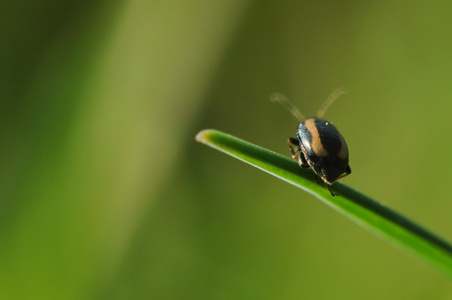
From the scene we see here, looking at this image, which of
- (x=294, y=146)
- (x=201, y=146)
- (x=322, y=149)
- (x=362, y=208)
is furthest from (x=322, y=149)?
(x=201, y=146)

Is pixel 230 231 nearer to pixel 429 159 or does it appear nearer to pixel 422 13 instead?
pixel 429 159

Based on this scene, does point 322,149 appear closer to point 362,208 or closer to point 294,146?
point 294,146

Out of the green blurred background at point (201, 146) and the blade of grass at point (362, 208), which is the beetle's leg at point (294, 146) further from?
the green blurred background at point (201, 146)

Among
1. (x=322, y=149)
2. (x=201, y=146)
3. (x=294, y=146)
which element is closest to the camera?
(x=322, y=149)

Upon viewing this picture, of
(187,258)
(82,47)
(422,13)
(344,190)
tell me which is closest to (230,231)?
(187,258)

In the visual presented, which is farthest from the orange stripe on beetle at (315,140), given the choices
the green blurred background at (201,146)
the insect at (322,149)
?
the green blurred background at (201,146)

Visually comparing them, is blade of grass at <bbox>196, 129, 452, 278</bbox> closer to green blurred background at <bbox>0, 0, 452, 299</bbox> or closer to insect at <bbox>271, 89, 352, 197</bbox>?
insect at <bbox>271, 89, 352, 197</bbox>
